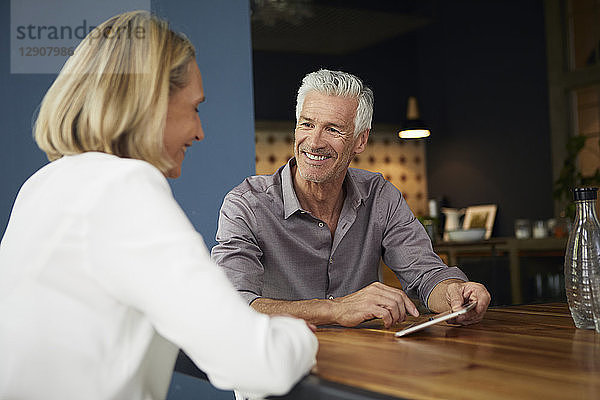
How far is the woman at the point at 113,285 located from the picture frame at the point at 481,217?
21.1ft

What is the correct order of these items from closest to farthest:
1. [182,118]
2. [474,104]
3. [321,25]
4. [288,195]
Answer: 1. [182,118]
2. [288,195]
3. [321,25]
4. [474,104]

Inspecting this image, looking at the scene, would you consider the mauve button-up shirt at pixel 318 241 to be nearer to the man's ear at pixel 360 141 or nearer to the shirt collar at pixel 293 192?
the shirt collar at pixel 293 192

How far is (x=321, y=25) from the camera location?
6359 millimetres

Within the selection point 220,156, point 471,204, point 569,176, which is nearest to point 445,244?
point 569,176

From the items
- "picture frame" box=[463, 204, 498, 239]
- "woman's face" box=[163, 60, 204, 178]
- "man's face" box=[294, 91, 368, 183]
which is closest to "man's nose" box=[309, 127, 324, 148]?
"man's face" box=[294, 91, 368, 183]

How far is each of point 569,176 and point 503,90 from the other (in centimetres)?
166

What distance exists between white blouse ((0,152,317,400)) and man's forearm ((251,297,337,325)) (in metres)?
0.55

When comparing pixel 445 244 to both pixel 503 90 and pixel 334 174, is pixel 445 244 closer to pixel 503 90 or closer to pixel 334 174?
pixel 503 90

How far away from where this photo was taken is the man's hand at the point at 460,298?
1495mm

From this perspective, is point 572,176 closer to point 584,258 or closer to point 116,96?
point 584,258

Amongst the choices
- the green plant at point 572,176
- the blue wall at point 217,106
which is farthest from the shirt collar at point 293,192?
the green plant at point 572,176

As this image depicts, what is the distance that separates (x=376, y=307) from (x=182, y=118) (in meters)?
0.59

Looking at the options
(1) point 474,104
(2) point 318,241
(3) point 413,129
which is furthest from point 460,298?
(1) point 474,104

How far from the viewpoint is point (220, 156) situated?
244 cm
